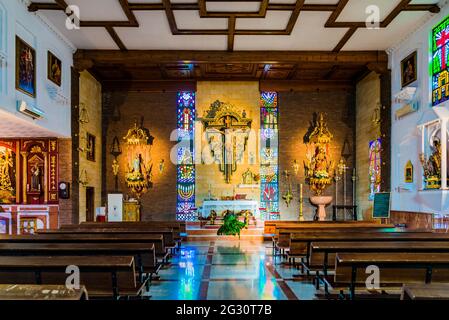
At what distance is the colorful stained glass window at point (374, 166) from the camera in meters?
14.6

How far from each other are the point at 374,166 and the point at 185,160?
699cm

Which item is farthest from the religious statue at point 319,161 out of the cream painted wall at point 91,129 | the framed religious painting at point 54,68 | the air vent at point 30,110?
the air vent at point 30,110

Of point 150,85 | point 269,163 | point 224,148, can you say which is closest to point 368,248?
point 224,148

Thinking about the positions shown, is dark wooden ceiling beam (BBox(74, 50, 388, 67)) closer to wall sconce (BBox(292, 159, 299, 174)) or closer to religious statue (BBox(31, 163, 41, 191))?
religious statue (BBox(31, 163, 41, 191))

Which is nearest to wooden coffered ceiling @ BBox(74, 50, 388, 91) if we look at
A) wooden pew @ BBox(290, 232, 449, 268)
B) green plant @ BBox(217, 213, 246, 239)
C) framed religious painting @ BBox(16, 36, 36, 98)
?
framed religious painting @ BBox(16, 36, 36, 98)

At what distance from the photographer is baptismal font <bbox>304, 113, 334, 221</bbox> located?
16.1m

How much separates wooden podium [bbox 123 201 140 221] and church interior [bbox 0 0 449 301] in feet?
0.27

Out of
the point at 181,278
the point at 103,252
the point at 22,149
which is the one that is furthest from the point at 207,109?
the point at 103,252

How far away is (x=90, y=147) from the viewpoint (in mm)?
15539

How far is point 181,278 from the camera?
730cm

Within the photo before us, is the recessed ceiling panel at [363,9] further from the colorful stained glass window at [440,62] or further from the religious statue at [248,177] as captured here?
the religious statue at [248,177]

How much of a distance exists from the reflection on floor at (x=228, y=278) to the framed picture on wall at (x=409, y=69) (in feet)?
19.8

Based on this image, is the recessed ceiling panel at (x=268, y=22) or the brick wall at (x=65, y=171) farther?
the brick wall at (x=65, y=171)

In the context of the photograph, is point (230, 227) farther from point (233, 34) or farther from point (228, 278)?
point (233, 34)
